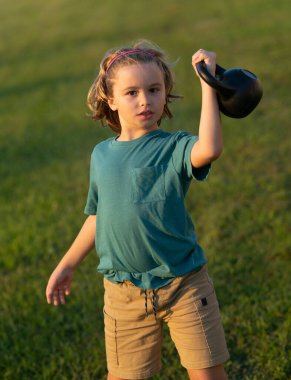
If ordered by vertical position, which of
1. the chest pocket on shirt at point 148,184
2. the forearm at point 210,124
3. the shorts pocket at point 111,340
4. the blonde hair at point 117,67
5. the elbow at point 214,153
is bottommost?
the shorts pocket at point 111,340

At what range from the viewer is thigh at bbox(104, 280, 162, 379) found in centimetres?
249

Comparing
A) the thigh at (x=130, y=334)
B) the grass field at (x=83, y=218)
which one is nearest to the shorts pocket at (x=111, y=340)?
the thigh at (x=130, y=334)

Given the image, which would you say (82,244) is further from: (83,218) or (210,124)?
(83,218)

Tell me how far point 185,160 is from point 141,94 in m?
0.30

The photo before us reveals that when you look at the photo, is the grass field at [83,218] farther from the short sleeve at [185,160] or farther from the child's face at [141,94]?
the child's face at [141,94]

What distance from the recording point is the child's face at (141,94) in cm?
233

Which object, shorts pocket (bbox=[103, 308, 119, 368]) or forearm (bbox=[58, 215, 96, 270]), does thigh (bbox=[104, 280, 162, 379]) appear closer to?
shorts pocket (bbox=[103, 308, 119, 368])

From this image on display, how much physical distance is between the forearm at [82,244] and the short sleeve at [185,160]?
0.57 m

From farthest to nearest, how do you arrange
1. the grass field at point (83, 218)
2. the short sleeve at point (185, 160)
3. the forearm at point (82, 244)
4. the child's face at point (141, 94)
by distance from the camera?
the grass field at point (83, 218) < the forearm at point (82, 244) < the child's face at point (141, 94) < the short sleeve at point (185, 160)

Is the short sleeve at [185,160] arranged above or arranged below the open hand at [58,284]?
above

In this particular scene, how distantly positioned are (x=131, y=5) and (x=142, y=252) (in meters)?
21.4

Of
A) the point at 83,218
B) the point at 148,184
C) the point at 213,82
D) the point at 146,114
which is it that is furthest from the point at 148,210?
the point at 83,218

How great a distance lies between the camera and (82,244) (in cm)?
274

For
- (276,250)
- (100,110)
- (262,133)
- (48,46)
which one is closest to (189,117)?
(262,133)
